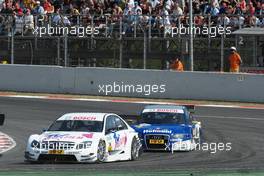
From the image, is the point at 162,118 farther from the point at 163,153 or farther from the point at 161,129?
the point at 163,153

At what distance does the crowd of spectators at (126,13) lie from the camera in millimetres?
34219

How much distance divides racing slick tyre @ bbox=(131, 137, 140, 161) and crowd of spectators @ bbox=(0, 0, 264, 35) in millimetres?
15265

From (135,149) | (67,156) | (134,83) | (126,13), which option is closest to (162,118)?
(135,149)

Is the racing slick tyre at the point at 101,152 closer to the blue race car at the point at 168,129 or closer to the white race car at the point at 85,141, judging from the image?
A: the white race car at the point at 85,141

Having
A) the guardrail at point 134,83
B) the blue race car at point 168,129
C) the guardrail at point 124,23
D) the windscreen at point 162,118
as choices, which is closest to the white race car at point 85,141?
the blue race car at point 168,129

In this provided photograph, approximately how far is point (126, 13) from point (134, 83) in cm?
451

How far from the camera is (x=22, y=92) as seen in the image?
34.0 meters

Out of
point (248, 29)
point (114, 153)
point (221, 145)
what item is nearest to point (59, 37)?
point (248, 29)

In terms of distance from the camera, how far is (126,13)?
36062mm

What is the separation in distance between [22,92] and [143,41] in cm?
541

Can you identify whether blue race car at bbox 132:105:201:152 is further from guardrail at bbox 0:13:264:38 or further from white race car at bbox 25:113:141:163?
guardrail at bbox 0:13:264:38

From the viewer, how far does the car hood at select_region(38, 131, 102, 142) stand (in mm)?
17625

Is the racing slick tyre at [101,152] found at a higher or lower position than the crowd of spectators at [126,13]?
lower

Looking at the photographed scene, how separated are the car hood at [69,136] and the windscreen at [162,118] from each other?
3739 mm
